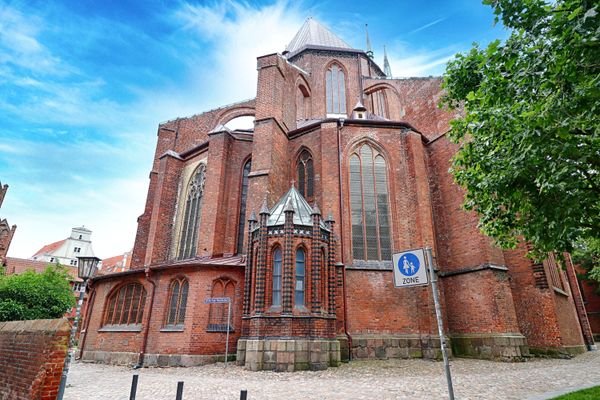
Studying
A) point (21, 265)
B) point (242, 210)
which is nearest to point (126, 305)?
point (242, 210)

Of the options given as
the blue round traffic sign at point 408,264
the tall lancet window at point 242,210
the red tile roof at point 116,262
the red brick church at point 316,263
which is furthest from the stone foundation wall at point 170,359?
the red tile roof at point 116,262

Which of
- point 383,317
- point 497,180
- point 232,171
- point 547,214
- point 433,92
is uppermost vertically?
point 433,92

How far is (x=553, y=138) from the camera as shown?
20.3 feet

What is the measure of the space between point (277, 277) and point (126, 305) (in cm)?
831

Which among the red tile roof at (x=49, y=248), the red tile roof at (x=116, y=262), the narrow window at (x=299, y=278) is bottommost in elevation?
the narrow window at (x=299, y=278)

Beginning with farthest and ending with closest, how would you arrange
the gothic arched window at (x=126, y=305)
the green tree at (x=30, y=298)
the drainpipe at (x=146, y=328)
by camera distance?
the green tree at (x=30, y=298) < the gothic arched window at (x=126, y=305) < the drainpipe at (x=146, y=328)

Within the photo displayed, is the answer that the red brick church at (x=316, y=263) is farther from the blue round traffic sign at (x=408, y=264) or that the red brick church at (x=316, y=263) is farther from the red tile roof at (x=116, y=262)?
the red tile roof at (x=116, y=262)

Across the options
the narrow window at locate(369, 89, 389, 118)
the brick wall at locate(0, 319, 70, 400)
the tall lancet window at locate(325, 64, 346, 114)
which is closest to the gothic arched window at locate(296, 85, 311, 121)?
the tall lancet window at locate(325, 64, 346, 114)

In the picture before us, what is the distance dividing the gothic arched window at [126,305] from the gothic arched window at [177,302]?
183cm

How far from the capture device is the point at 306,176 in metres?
17.9

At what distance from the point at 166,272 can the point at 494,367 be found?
12652 mm

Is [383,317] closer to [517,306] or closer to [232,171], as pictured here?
[517,306]

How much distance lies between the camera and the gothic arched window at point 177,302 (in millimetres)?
14395

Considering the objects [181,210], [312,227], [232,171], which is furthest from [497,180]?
[181,210]
